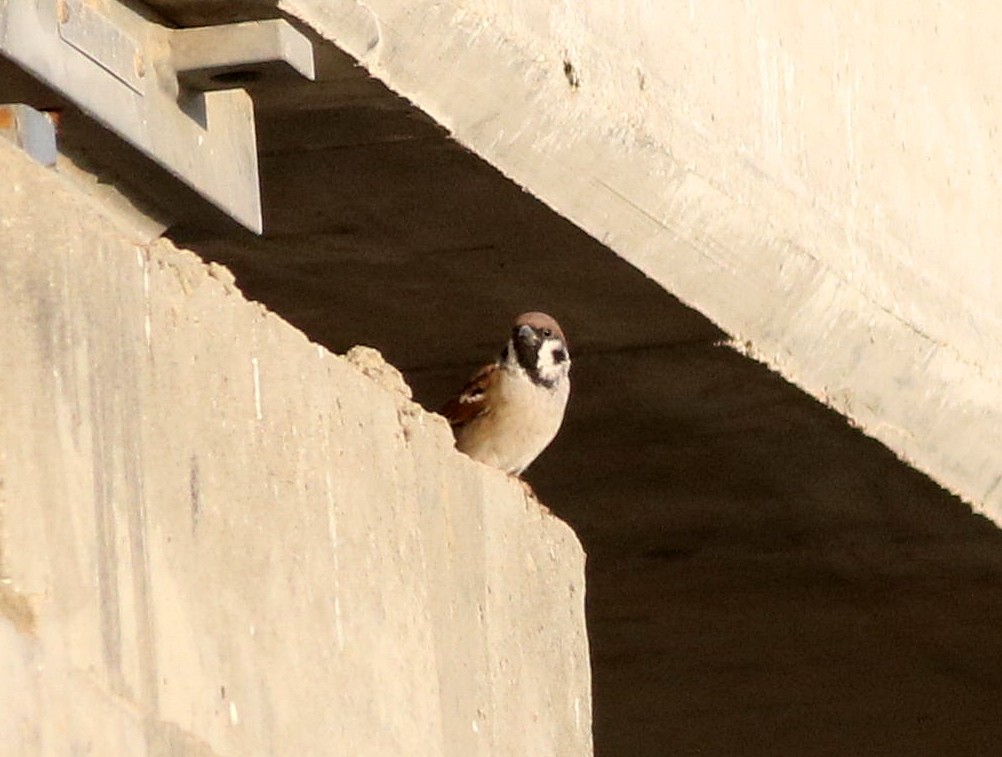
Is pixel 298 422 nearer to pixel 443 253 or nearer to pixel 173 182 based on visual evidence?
pixel 173 182

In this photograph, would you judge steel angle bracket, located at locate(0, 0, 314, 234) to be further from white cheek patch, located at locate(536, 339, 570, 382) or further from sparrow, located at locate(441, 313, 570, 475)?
sparrow, located at locate(441, 313, 570, 475)

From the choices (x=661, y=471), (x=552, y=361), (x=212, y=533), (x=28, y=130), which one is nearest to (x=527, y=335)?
(x=552, y=361)

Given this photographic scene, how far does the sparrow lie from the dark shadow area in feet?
0.31

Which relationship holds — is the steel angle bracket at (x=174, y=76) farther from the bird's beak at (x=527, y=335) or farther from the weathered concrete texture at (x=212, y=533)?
the bird's beak at (x=527, y=335)

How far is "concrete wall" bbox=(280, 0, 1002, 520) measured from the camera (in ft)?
16.6

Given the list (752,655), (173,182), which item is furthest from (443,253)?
(752,655)

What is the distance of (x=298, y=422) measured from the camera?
10.9ft

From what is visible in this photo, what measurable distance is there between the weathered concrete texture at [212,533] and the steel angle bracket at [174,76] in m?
0.35

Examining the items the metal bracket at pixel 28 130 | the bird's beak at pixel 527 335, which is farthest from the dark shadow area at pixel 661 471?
the metal bracket at pixel 28 130

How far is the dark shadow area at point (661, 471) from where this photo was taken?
533 cm

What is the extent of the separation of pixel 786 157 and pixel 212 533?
3.21 metres

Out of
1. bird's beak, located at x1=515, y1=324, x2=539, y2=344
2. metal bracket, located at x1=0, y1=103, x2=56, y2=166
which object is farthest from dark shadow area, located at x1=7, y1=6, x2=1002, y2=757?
metal bracket, located at x1=0, y1=103, x2=56, y2=166

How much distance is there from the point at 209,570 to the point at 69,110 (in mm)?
698

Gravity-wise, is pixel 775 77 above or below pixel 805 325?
above
